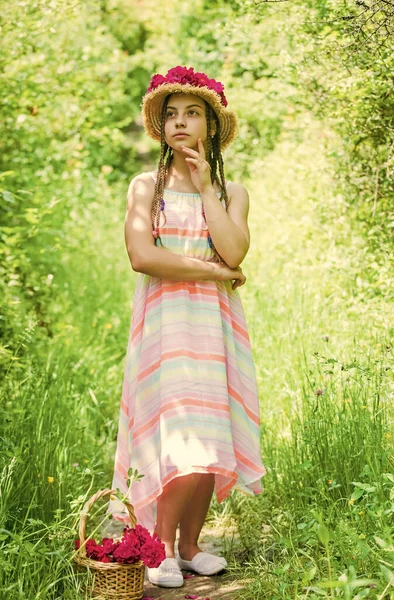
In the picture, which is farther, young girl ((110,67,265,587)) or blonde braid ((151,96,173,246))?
blonde braid ((151,96,173,246))

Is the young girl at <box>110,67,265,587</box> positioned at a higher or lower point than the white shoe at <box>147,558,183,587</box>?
higher

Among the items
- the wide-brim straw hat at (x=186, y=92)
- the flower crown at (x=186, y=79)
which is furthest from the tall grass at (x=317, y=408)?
the flower crown at (x=186, y=79)

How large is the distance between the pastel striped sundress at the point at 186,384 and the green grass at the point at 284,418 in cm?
23

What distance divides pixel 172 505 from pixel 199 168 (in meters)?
1.33

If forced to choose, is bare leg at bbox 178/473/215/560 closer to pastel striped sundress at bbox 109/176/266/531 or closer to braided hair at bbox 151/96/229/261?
pastel striped sundress at bbox 109/176/266/531

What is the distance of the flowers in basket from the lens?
2906 mm

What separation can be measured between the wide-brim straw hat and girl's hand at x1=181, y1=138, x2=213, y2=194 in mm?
195

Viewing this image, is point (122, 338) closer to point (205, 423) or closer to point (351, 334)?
point (351, 334)

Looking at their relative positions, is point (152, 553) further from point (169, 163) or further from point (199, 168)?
point (169, 163)

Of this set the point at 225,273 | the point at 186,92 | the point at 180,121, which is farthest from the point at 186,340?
the point at 186,92

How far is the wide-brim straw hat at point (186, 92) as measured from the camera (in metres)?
3.29

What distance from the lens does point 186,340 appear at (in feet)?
10.5

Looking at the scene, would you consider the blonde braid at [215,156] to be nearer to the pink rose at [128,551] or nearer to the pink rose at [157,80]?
the pink rose at [157,80]

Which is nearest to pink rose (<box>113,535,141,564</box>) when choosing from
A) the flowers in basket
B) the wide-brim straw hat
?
the flowers in basket
